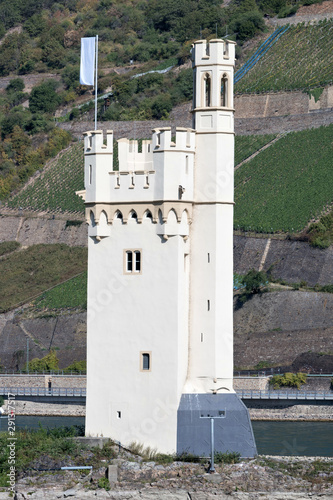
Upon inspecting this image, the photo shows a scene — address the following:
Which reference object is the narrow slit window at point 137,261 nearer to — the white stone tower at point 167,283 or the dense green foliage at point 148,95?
the white stone tower at point 167,283

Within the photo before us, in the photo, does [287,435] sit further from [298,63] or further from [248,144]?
[298,63]

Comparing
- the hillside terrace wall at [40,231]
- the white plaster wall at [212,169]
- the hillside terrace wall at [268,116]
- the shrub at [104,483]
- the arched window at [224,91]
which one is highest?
the hillside terrace wall at [268,116]

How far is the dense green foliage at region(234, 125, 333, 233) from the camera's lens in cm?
11856

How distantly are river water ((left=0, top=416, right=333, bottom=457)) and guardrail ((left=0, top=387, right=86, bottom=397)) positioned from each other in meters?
2.83

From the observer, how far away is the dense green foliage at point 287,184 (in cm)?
11856

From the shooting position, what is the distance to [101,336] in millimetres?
50906

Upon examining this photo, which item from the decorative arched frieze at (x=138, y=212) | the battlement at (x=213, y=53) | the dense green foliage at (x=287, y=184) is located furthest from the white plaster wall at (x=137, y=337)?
the dense green foliage at (x=287, y=184)

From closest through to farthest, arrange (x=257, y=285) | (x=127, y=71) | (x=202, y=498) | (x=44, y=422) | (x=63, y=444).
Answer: (x=202, y=498)
(x=63, y=444)
(x=44, y=422)
(x=257, y=285)
(x=127, y=71)

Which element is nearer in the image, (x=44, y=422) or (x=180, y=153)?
(x=180, y=153)

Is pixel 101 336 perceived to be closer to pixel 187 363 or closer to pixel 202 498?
pixel 187 363

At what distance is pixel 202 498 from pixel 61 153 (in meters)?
112

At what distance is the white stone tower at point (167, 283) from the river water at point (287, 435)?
12.9 metres

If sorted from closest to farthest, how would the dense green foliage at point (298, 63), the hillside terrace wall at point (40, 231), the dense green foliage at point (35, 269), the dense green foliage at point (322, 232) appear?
the dense green foliage at point (322, 232)
the dense green foliage at point (35, 269)
the hillside terrace wall at point (40, 231)
the dense green foliage at point (298, 63)

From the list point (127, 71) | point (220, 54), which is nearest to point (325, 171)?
point (127, 71)
